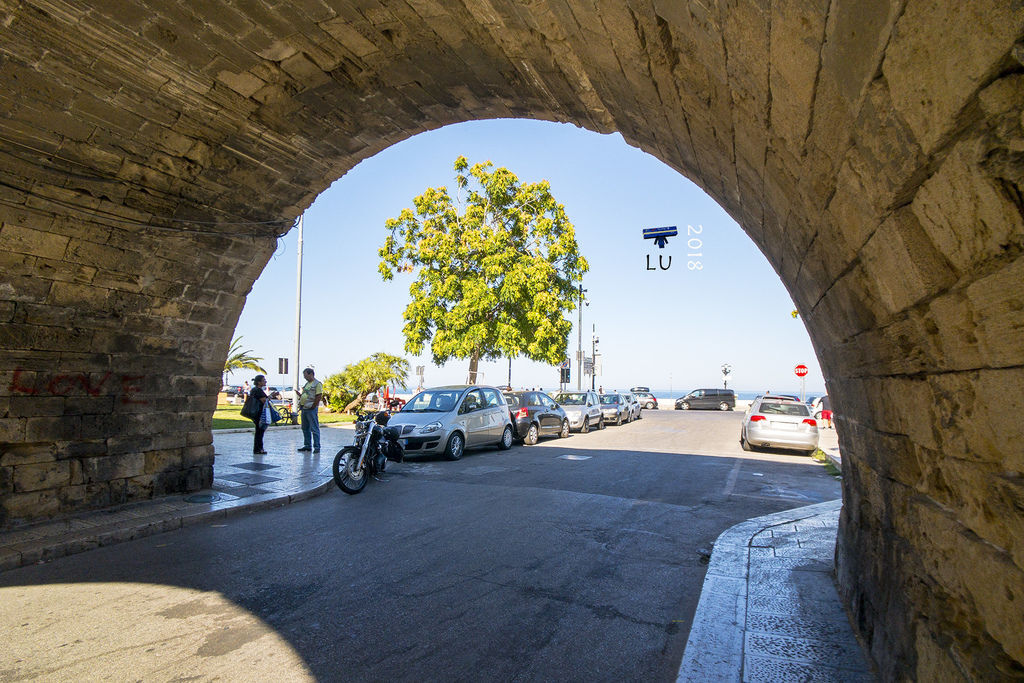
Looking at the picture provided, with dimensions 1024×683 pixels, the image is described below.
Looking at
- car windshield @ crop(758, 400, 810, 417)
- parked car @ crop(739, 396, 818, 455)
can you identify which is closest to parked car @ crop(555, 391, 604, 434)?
parked car @ crop(739, 396, 818, 455)

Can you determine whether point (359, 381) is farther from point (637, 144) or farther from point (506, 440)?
point (637, 144)

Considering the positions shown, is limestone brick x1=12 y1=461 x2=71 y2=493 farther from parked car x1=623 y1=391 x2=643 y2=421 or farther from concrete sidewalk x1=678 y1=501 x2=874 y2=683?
parked car x1=623 y1=391 x2=643 y2=421

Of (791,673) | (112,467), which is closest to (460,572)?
(791,673)

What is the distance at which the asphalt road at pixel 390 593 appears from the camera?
341cm

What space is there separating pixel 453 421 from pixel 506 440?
2.60m

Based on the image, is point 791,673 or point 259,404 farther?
point 259,404

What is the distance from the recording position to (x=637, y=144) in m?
5.06

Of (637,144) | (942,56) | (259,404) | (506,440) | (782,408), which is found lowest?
(506,440)

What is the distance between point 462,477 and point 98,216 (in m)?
6.63

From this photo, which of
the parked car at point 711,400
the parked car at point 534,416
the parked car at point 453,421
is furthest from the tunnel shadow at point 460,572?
the parked car at point 711,400

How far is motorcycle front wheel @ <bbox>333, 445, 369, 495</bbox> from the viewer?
8648 mm

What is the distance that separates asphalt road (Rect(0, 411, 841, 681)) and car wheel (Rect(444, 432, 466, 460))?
4.20 meters

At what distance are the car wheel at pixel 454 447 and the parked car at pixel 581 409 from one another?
25.4ft

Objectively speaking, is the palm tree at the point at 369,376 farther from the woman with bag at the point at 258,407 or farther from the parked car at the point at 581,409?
the woman with bag at the point at 258,407
